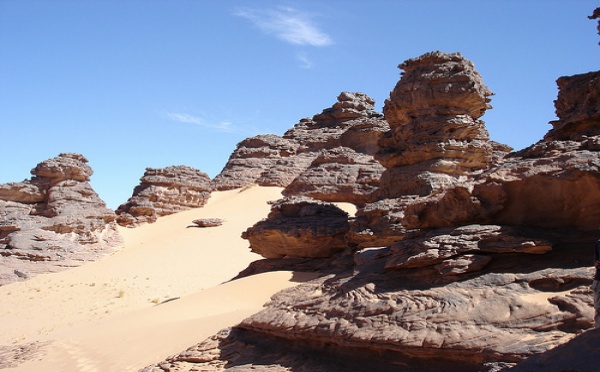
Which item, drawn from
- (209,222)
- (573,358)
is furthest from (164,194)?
(573,358)

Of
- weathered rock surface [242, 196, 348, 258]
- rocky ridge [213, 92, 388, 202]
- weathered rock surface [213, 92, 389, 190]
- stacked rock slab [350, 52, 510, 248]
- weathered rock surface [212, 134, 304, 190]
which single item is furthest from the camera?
weathered rock surface [212, 134, 304, 190]

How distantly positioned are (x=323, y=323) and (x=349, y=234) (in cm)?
571

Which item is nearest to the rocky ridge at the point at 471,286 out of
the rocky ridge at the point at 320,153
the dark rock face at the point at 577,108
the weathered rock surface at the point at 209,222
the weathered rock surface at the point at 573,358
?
the dark rock face at the point at 577,108

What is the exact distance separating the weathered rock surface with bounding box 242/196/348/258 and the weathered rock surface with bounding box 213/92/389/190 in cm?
1732

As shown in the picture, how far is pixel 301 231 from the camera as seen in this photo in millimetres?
13430

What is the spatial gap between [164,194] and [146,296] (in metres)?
13.9

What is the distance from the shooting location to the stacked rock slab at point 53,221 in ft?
71.8

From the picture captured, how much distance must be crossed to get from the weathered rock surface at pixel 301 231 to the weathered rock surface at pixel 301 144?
17321 mm

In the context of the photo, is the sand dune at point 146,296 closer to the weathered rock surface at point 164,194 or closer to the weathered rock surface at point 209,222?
the weathered rock surface at point 209,222

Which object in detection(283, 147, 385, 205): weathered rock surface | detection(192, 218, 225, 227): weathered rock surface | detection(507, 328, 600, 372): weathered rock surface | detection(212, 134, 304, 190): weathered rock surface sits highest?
detection(212, 134, 304, 190): weathered rock surface

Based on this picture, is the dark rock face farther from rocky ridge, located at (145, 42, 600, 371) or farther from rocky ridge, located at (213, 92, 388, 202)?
rocky ridge, located at (213, 92, 388, 202)

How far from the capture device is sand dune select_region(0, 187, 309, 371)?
10211 mm

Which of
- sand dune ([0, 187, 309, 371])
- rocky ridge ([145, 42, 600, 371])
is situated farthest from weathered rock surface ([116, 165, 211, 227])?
rocky ridge ([145, 42, 600, 371])

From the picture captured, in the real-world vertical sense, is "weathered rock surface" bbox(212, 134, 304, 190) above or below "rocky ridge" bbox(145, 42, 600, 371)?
above
